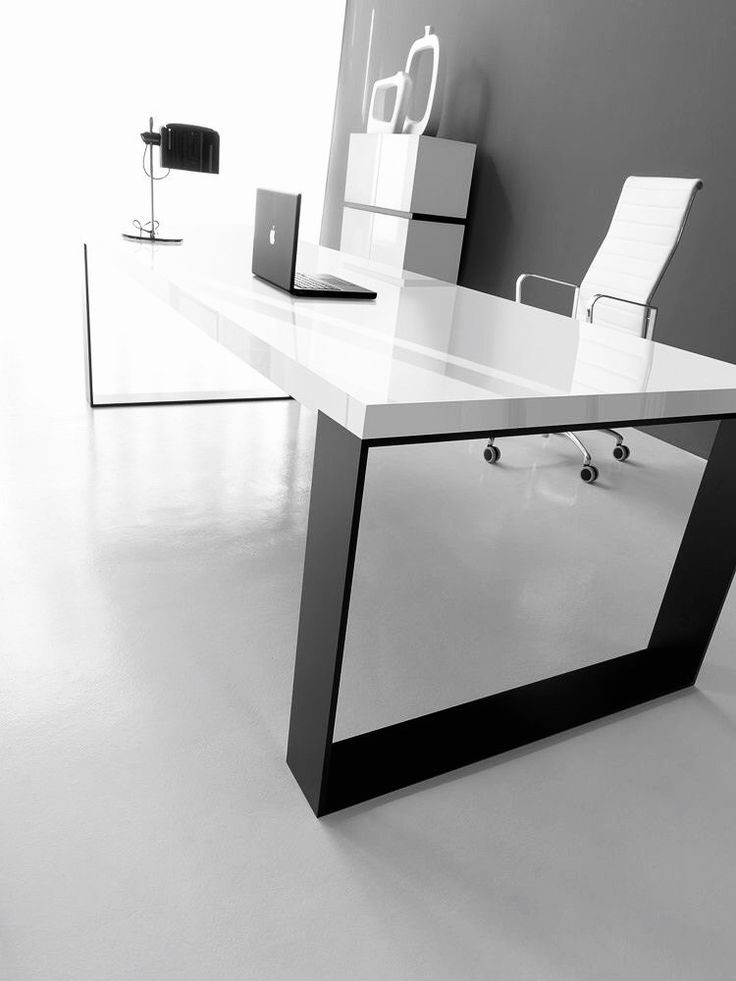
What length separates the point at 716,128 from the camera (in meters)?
3.61

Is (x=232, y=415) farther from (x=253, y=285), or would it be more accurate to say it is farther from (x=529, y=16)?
(x=529, y=16)

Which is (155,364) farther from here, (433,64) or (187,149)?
(433,64)

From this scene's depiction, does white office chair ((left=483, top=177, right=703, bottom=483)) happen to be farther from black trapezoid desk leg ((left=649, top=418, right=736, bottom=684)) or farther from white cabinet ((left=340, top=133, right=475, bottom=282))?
white cabinet ((left=340, top=133, right=475, bottom=282))

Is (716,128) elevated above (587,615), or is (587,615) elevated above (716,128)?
(716,128)

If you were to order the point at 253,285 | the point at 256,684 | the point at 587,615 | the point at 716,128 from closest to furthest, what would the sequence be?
the point at 256,684 < the point at 253,285 < the point at 587,615 < the point at 716,128


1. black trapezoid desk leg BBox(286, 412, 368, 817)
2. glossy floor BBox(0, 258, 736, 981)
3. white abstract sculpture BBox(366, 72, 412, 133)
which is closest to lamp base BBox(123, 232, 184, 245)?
glossy floor BBox(0, 258, 736, 981)

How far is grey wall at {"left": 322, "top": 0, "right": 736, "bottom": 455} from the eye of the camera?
3.65 meters

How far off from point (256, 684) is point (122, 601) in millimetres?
509

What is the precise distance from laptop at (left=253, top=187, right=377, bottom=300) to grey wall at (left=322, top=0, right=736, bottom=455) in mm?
2352

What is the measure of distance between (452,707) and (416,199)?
423 centimetres

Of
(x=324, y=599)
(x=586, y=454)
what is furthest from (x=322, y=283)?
(x=586, y=454)

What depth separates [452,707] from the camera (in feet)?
5.53

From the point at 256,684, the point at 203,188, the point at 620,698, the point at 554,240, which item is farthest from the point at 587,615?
the point at 203,188

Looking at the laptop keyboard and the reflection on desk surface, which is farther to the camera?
the laptop keyboard
